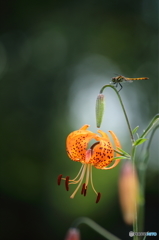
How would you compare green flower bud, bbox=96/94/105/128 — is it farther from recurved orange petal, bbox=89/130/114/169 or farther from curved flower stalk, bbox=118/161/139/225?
curved flower stalk, bbox=118/161/139/225

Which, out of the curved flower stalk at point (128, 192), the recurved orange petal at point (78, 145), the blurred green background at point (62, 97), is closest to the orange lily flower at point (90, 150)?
the recurved orange petal at point (78, 145)

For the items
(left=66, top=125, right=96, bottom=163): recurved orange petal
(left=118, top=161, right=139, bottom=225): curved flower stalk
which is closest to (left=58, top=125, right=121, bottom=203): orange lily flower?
(left=66, top=125, right=96, bottom=163): recurved orange petal

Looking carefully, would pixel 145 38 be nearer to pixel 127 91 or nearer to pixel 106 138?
pixel 127 91

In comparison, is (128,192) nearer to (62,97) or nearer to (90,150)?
(90,150)

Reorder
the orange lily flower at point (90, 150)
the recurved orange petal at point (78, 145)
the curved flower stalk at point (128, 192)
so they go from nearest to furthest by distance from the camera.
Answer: the curved flower stalk at point (128, 192) → the orange lily flower at point (90, 150) → the recurved orange petal at point (78, 145)

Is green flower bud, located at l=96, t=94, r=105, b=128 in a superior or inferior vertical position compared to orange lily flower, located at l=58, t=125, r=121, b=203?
superior

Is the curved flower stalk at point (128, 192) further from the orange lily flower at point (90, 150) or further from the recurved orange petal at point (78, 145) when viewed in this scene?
the recurved orange petal at point (78, 145)

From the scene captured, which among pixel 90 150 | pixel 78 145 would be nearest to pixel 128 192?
pixel 90 150

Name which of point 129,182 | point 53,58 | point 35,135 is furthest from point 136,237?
point 53,58
